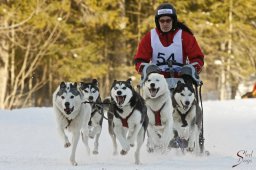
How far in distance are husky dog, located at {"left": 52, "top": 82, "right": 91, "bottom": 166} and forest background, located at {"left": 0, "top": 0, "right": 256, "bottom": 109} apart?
1588 cm

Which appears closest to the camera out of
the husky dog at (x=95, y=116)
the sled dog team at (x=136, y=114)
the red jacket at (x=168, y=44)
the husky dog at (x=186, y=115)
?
the sled dog team at (x=136, y=114)

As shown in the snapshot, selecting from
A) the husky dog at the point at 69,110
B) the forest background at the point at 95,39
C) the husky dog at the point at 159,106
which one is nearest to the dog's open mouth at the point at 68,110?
the husky dog at the point at 69,110

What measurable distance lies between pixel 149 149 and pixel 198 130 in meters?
0.71

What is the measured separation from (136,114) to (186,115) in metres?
1.15

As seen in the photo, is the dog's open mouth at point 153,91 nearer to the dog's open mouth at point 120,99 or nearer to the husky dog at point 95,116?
the dog's open mouth at point 120,99

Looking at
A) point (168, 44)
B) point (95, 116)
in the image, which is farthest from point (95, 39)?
point (168, 44)

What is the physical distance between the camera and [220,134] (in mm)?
11867

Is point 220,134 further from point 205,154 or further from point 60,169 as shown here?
point 60,169

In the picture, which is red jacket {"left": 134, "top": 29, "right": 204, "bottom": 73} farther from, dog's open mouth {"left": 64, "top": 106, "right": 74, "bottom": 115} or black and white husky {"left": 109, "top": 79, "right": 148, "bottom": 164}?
dog's open mouth {"left": 64, "top": 106, "right": 74, "bottom": 115}

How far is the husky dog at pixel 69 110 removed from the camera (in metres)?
7.16

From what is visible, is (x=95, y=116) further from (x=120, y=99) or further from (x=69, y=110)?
(x=69, y=110)

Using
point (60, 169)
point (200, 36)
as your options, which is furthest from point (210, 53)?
point (60, 169)

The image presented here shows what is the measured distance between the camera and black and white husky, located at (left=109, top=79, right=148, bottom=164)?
7258mm

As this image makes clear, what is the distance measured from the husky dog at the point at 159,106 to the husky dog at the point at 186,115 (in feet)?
1.03
